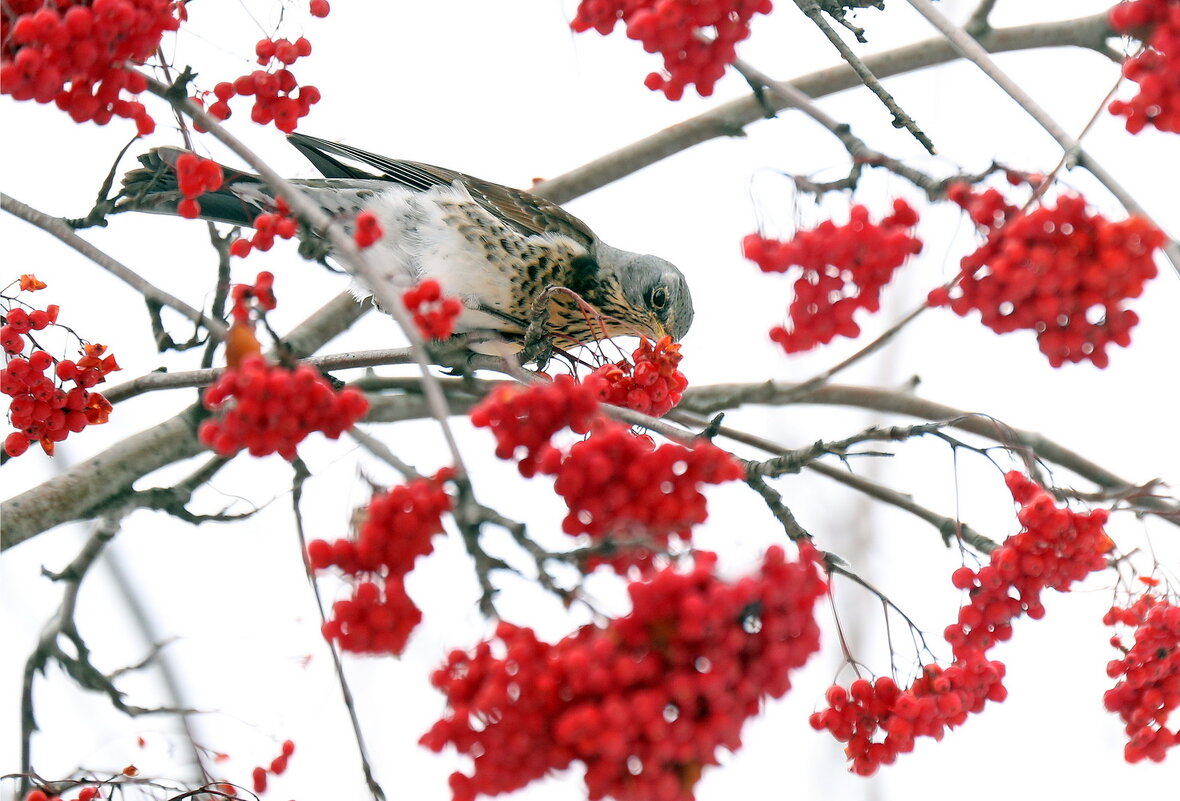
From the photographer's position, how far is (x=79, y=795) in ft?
5.92

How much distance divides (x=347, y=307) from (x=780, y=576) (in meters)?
2.23

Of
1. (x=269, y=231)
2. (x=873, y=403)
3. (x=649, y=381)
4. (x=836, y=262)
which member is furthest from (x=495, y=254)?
(x=836, y=262)

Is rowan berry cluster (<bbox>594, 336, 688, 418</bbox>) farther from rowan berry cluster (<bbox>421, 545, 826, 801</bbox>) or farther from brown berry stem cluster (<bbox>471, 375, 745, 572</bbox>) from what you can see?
rowan berry cluster (<bbox>421, 545, 826, 801</bbox>)

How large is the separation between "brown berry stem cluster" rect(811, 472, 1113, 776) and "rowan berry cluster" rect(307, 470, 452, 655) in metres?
0.75

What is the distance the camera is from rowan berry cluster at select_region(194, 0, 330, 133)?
1901 mm

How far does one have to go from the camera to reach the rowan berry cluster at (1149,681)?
1.62 metres

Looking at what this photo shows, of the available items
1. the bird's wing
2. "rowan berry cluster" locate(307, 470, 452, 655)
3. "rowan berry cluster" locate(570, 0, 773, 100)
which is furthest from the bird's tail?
"rowan berry cluster" locate(307, 470, 452, 655)

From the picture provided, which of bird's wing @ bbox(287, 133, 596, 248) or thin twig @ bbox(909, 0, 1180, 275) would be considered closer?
thin twig @ bbox(909, 0, 1180, 275)

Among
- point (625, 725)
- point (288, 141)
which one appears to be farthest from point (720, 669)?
point (288, 141)

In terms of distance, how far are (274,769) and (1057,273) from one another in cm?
154

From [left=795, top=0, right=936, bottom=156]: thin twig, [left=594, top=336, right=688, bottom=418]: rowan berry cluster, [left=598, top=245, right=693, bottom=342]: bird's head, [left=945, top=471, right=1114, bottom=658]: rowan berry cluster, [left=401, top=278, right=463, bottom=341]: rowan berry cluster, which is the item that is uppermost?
[left=598, top=245, right=693, bottom=342]: bird's head

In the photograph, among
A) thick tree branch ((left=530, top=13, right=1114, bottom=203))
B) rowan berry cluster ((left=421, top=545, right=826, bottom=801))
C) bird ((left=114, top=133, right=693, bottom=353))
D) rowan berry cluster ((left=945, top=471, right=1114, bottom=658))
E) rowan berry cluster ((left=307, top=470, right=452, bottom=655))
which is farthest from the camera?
bird ((left=114, top=133, right=693, bottom=353))

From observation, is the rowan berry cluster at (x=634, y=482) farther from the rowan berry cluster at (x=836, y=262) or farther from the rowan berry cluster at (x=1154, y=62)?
the rowan berry cluster at (x=1154, y=62)

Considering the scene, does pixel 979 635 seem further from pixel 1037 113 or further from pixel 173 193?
pixel 173 193
